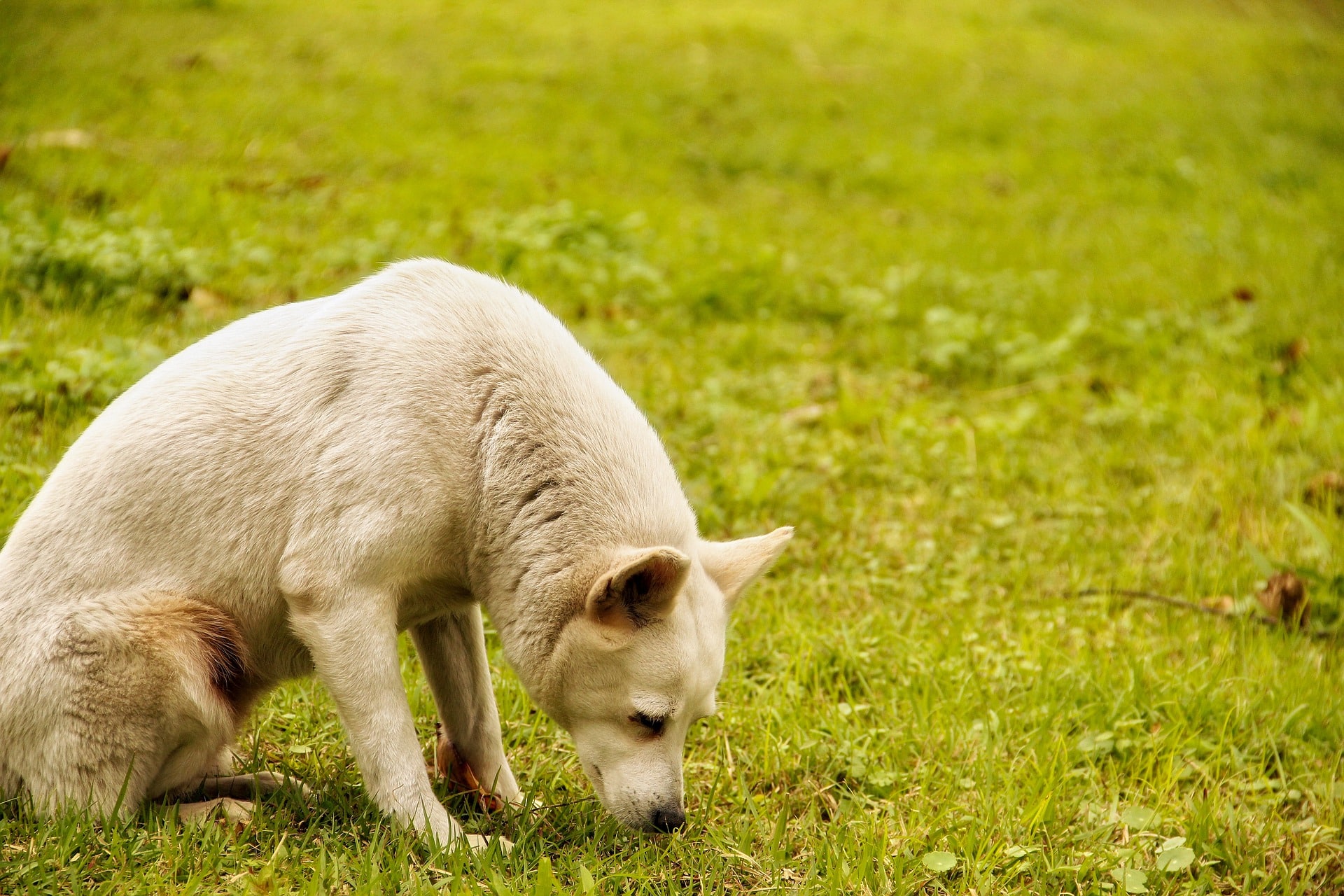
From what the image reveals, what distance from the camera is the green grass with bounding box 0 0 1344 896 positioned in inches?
139

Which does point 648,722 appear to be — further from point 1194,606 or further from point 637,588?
point 1194,606

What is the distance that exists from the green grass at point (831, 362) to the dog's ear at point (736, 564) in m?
0.70

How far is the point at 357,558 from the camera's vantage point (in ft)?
10.00

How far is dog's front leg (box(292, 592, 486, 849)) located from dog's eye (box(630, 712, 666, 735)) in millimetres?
539

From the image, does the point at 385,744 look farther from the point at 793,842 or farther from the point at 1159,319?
the point at 1159,319

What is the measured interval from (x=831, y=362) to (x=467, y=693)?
4.08m

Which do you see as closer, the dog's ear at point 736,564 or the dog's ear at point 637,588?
the dog's ear at point 637,588

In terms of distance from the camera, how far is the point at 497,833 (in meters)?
3.14

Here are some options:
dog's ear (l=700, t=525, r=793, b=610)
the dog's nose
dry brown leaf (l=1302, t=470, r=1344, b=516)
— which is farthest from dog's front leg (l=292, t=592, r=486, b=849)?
dry brown leaf (l=1302, t=470, r=1344, b=516)

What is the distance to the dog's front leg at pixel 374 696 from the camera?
3.06 m

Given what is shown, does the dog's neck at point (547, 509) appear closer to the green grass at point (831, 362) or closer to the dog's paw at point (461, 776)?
the dog's paw at point (461, 776)

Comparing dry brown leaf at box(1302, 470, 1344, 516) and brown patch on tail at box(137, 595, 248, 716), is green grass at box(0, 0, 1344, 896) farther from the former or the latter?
brown patch on tail at box(137, 595, 248, 716)

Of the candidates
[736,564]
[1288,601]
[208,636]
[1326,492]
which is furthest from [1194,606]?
[208,636]

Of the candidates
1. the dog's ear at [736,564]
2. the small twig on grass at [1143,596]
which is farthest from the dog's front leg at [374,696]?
the small twig on grass at [1143,596]
